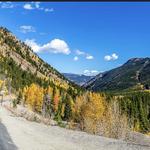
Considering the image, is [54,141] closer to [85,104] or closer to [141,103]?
[85,104]

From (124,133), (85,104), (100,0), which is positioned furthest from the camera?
(85,104)

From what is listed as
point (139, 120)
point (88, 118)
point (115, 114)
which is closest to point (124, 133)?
point (115, 114)

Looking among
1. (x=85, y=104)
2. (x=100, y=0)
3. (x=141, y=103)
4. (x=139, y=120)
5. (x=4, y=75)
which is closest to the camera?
(x=100, y=0)

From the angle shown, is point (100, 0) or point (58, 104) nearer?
point (100, 0)

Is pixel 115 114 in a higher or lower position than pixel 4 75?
lower

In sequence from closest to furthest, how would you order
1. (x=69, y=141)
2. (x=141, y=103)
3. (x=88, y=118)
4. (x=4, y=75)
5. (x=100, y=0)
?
(x=69, y=141), (x=100, y=0), (x=88, y=118), (x=141, y=103), (x=4, y=75)

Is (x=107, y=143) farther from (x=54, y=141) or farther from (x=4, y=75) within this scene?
(x=4, y=75)

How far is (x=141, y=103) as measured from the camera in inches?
6432

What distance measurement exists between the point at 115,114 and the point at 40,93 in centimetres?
7294

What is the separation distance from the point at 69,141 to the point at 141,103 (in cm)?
13346

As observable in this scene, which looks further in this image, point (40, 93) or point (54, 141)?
point (40, 93)

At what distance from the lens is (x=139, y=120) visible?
15125 cm

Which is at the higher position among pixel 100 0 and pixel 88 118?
pixel 100 0

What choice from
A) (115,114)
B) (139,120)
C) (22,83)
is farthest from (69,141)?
Answer: (22,83)
